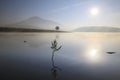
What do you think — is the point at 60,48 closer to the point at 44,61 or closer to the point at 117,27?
the point at 44,61

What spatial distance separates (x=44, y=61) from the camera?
10.4 meters

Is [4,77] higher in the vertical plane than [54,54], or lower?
lower

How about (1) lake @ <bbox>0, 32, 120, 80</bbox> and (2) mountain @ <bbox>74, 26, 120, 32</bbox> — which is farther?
(2) mountain @ <bbox>74, 26, 120, 32</bbox>

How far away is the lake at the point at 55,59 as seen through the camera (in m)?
9.18

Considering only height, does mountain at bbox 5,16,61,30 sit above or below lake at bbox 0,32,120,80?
above

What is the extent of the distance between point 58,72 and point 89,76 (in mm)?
1544

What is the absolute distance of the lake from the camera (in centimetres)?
918

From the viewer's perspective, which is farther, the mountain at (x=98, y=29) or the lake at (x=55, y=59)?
the mountain at (x=98, y=29)

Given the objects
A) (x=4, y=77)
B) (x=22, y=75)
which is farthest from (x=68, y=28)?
(x=4, y=77)

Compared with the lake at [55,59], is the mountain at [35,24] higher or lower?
higher

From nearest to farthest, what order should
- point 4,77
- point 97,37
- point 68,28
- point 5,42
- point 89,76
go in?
point 4,77
point 89,76
point 68,28
point 5,42
point 97,37

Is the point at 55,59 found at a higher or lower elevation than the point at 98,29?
lower

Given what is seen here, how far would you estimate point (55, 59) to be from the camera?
10.7 metres

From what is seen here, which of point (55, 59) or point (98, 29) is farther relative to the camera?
point (98, 29)
